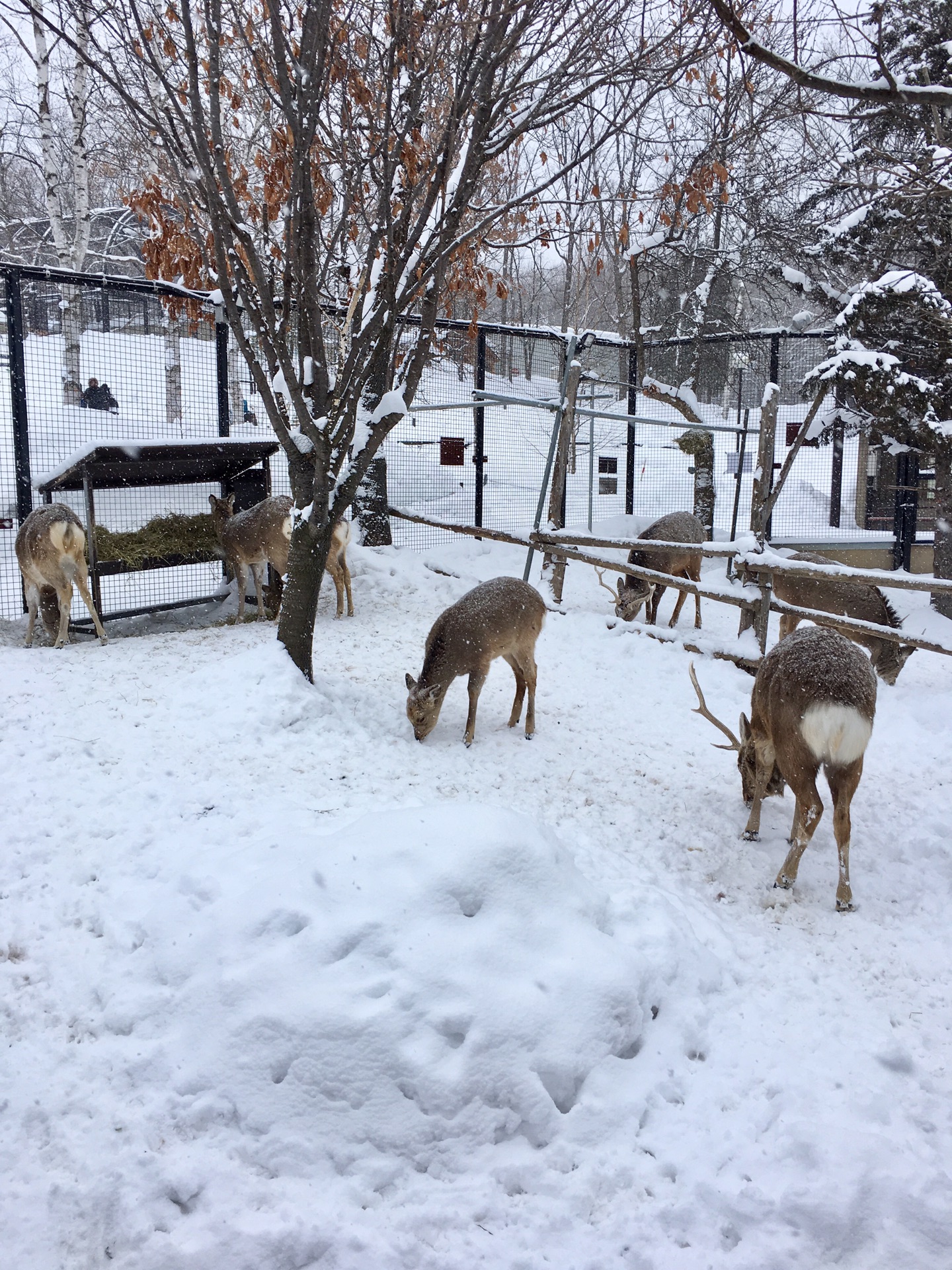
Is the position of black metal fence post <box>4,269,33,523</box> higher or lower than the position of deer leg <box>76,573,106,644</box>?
higher

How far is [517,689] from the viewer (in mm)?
6047

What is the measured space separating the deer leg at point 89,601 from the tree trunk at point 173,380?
2830 mm

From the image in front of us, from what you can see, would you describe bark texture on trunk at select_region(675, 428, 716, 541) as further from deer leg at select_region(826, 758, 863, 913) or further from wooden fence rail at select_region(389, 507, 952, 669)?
deer leg at select_region(826, 758, 863, 913)

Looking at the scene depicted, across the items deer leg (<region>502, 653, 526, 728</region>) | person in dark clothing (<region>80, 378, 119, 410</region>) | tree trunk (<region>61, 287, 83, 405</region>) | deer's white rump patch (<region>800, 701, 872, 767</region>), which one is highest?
tree trunk (<region>61, 287, 83, 405</region>)

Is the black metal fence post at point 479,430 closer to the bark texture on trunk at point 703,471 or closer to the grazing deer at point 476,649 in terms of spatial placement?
the bark texture on trunk at point 703,471

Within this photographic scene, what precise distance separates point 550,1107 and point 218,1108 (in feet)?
3.36

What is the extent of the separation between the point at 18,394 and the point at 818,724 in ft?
23.3

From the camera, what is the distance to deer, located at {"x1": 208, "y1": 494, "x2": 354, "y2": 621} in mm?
8062

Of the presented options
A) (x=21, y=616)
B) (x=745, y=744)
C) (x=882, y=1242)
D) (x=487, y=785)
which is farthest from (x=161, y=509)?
(x=882, y=1242)

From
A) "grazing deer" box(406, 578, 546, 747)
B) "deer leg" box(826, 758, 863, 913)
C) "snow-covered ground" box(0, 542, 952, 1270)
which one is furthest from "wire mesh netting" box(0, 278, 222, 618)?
"deer leg" box(826, 758, 863, 913)

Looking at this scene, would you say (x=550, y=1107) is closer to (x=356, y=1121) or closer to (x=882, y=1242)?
(x=356, y=1121)

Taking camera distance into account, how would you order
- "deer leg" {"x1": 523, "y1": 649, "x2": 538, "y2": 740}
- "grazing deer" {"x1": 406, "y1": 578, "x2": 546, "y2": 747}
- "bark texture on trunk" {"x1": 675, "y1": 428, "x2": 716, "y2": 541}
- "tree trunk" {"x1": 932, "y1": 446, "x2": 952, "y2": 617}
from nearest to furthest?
1. "grazing deer" {"x1": 406, "y1": 578, "x2": 546, "y2": 747}
2. "deer leg" {"x1": 523, "y1": 649, "x2": 538, "y2": 740}
3. "tree trunk" {"x1": 932, "y1": 446, "x2": 952, "y2": 617}
4. "bark texture on trunk" {"x1": 675, "y1": 428, "x2": 716, "y2": 541}

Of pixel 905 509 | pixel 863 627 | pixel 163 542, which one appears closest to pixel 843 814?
pixel 863 627

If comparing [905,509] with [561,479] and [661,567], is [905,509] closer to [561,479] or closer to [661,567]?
[661,567]
